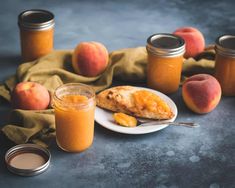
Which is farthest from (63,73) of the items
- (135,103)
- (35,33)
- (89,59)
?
(135,103)

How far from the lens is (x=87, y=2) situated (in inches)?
110

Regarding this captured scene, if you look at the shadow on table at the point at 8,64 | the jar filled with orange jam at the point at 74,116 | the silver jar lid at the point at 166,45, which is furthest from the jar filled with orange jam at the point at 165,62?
the shadow on table at the point at 8,64

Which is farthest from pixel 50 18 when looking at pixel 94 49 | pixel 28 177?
pixel 28 177

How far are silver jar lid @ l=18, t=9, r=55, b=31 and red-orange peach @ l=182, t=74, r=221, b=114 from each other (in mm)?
597

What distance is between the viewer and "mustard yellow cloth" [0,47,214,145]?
5.86ft

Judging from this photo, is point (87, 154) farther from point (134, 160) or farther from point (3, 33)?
point (3, 33)

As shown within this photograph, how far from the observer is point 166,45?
6.82 ft

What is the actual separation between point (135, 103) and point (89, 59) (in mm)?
318

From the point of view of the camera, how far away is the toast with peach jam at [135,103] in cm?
187

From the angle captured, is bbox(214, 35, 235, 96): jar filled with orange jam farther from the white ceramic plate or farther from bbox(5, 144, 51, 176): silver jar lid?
bbox(5, 144, 51, 176): silver jar lid

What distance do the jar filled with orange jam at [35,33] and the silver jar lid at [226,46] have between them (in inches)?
25.5

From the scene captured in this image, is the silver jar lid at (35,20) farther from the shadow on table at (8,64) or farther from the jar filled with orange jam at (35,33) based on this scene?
the shadow on table at (8,64)

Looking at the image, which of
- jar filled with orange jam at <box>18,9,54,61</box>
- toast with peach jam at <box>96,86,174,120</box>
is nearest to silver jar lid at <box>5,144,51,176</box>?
toast with peach jam at <box>96,86,174,120</box>

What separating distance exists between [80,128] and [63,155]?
10 centimetres
